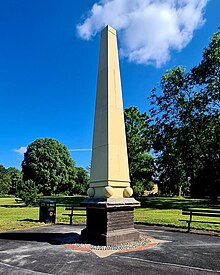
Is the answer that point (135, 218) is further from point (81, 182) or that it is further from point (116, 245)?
point (81, 182)

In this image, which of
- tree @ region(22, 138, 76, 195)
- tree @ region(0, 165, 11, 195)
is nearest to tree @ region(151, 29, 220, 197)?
tree @ region(22, 138, 76, 195)

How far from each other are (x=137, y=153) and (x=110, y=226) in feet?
80.4

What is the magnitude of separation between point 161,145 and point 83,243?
770 inches

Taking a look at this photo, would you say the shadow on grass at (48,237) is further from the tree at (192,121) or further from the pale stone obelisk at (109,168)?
the tree at (192,121)

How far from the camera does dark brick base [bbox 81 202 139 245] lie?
23.9 ft

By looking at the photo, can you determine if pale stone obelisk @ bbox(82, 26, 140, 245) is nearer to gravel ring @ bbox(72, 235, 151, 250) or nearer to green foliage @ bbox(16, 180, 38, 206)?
gravel ring @ bbox(72, 235, 151, 250)

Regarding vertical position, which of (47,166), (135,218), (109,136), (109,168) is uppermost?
(47,166)

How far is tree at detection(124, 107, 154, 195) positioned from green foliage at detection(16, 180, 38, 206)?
39.8 feet

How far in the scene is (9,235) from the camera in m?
9.18

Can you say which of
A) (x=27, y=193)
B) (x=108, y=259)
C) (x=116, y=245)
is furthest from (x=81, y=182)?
(x=108, y=259)

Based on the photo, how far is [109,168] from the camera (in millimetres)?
7797

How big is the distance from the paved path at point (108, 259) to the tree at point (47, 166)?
39395 millimetres

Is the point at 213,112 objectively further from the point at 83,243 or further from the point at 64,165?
the point at 64,165

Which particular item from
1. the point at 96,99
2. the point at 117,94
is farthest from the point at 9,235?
the point at 117,94
